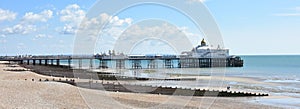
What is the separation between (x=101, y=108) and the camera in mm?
19641

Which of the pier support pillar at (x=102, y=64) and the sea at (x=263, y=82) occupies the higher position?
the pier support pillar at (x=102, y=64)

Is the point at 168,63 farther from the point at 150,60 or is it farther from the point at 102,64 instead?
the point at 102,64

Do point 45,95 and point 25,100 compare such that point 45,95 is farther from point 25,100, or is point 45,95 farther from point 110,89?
point 110,89

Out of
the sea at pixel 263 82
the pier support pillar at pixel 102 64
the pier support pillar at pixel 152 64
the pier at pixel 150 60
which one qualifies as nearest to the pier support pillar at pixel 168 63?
the pier at pixel 150 60

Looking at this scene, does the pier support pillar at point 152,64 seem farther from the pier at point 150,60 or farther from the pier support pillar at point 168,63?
the pier support pillar at point 168,63

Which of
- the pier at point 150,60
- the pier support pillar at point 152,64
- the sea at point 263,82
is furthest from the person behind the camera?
the pier support pillar at point 152,64

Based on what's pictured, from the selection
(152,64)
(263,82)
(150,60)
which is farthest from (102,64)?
(263,82)

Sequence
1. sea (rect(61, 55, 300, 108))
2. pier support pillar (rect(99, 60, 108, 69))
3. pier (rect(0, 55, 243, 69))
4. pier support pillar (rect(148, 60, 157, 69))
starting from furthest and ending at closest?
1. pier support pillar (rect(148, 60, 157, 69))
2. pier (rect(0, 55, 243, 69))
3. pier support pillar (rect(99, 60, 108, 69))
4. sea (rect(61, 55, 300, 108))

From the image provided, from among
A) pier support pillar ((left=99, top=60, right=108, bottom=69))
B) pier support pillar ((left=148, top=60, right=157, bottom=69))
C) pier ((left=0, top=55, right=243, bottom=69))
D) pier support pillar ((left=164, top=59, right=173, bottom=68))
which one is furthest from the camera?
pier support pillar ((left=164, top=59, right=173, bottom=68))

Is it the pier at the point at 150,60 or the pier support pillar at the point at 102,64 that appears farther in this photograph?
the pier at the point at 150,60

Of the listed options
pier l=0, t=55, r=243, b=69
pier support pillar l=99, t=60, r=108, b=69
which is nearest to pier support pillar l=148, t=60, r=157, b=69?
pier l=0, t=55, r=243, b=69

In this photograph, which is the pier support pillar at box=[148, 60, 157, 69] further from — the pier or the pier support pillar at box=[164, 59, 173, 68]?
the pier support pillar at box=[164, 59, 173, 68]

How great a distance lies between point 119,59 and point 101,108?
72.2 metres

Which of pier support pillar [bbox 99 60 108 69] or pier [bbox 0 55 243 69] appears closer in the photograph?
pier support pillar [bbox 99 60 108 69]
